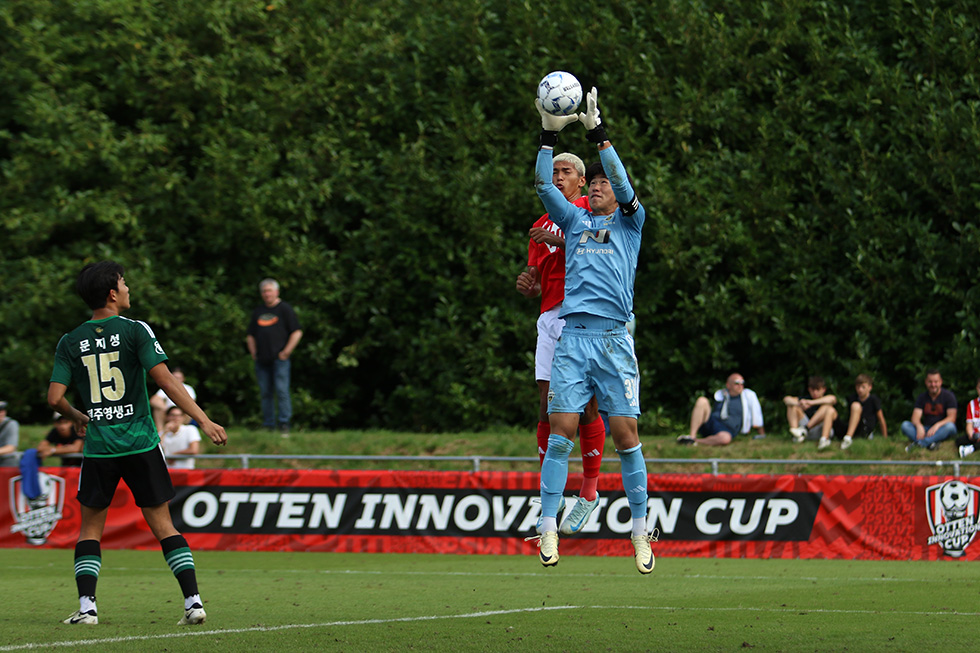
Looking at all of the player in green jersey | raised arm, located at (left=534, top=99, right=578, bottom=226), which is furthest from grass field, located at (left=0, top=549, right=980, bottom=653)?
raised arm, located at (left=534, top=99, right=578, bottom=226)

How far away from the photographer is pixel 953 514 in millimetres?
15203

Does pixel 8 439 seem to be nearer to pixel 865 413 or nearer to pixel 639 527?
pixel 639 527

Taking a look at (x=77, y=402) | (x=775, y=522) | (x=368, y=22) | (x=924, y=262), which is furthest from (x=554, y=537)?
(x=368, y=22)

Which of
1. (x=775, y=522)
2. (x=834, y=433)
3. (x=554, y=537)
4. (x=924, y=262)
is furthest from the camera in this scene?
(x=924, y=262)

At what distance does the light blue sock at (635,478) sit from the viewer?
849 cm

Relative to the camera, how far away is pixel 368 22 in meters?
26.0

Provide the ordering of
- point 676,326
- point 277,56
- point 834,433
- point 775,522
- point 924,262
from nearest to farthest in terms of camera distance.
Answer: point 775,522, point 834,433, point 924,262, point 676,326, point 277,56

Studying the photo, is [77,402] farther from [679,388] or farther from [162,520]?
[162,520]

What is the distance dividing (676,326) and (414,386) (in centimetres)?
546

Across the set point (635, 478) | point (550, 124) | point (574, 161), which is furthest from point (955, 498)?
point (550, 124)

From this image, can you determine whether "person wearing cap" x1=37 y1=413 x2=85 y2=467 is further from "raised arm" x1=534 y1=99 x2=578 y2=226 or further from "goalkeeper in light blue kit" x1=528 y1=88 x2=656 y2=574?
"raised arm" x1=534 y1=99 x2=578 y2=226

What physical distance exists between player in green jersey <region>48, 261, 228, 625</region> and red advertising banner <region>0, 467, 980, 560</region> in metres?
8.13

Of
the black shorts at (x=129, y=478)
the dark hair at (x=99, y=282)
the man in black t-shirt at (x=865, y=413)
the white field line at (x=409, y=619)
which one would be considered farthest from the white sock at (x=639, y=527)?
the man in black t-shirt at (x=865, y=413)

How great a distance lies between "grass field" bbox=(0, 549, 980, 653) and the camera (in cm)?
755
